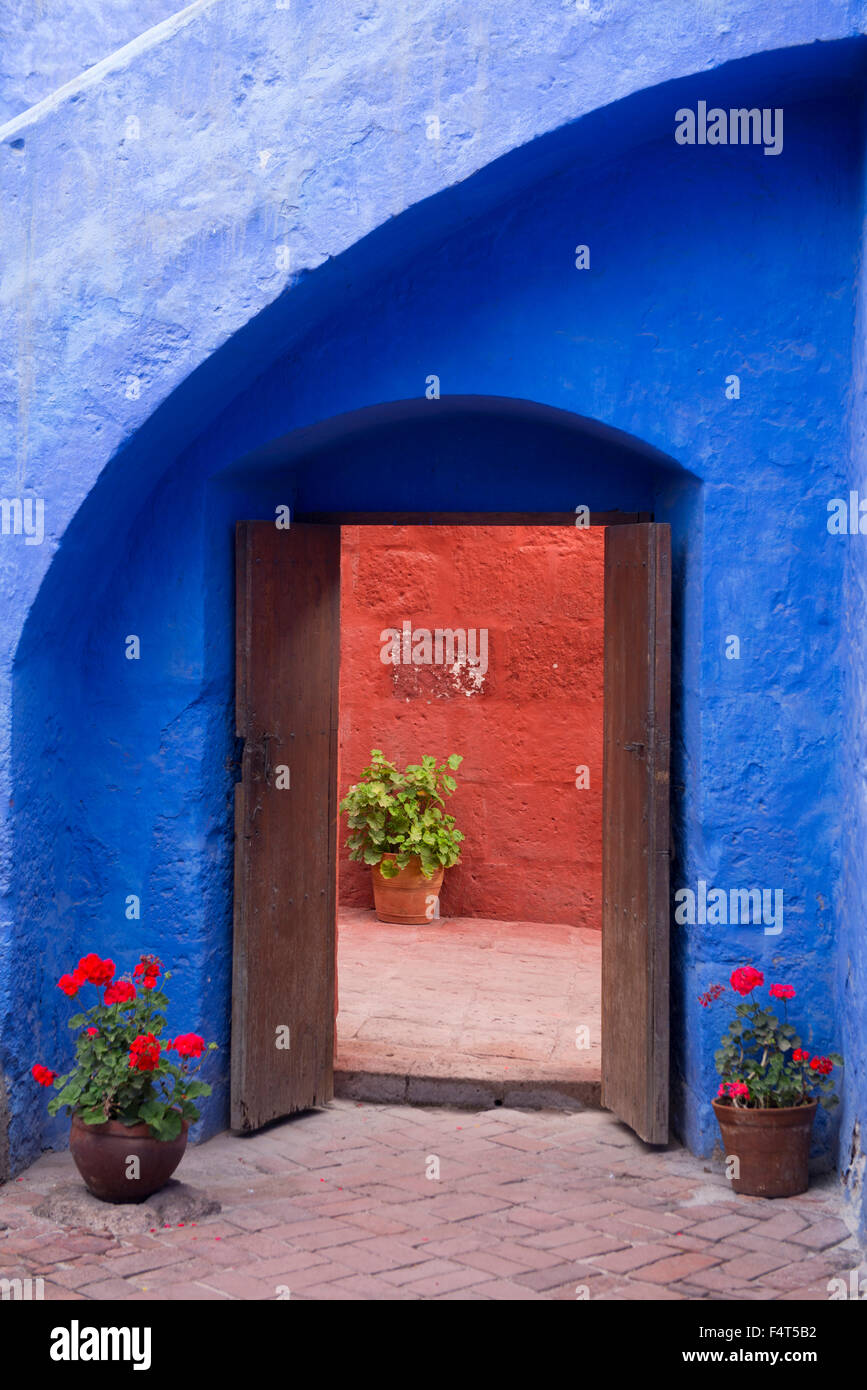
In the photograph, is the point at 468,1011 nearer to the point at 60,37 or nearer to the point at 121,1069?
the point at 121,1069

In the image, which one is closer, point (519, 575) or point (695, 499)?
point (695, 499)

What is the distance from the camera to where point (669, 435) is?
5016 mm

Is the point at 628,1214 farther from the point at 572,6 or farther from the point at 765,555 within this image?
the point at 572,6

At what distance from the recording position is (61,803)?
5.27 m

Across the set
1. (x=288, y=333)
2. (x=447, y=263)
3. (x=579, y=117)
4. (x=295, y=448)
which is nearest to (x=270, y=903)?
(x=295, y=448)

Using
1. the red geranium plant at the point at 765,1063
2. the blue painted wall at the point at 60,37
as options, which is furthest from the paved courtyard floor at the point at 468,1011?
the blue painted wall at the point at 60,37

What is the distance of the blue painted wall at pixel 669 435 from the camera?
16.1 ft

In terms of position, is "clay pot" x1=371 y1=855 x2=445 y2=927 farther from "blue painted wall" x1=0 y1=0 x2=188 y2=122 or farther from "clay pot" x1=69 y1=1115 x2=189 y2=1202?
"blue painted wall" x1=0 y1=0 x2=188 y2=122

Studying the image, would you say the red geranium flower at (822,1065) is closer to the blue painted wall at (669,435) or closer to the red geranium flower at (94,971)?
the blue painted wall at (669,435)

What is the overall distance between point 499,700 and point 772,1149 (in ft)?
15.7

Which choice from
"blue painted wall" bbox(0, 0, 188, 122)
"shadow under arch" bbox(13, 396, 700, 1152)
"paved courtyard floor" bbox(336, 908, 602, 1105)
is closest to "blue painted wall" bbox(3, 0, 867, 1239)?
"shadow under arch" bbox(13, 396, 700, 1152)

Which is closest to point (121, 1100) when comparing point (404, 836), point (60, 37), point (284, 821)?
point (284, 821)

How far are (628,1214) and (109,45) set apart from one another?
5.46 m

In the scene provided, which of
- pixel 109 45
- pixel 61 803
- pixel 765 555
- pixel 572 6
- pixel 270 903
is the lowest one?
pixel 270 903
